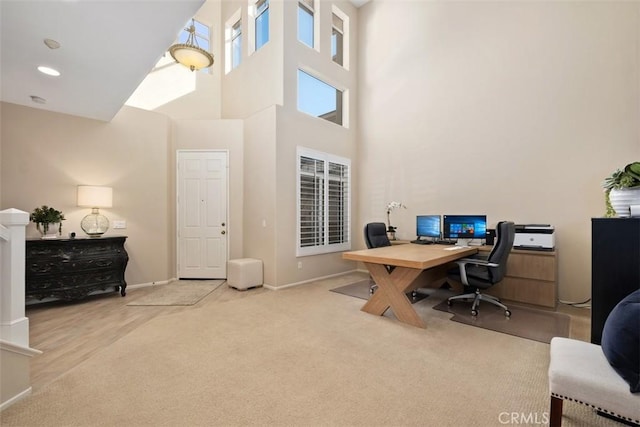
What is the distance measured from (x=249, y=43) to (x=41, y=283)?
16.7 feet

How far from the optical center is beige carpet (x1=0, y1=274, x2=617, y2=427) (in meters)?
1.69

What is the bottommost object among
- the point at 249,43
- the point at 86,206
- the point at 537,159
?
the point at 86,206

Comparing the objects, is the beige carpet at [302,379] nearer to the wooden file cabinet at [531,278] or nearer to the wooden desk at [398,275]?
the wooden desk at [398,275]

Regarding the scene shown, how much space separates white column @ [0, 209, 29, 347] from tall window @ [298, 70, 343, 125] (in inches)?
161

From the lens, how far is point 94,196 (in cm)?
410

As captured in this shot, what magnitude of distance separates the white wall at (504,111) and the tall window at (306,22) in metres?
1.36

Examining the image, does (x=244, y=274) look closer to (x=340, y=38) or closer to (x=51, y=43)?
(x=51, y=43)

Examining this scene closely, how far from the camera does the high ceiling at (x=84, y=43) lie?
213cm

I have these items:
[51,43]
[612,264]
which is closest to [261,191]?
[51,43]

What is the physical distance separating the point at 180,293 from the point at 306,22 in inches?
208

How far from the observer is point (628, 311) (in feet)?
4.51

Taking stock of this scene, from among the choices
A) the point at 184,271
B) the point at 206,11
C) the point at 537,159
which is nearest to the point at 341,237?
the point at 184,271

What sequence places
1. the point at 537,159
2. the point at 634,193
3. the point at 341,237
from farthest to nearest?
the point at 341,237
the point at 537,159
the point at 634,193

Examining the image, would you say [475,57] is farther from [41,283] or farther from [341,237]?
[41,283]
